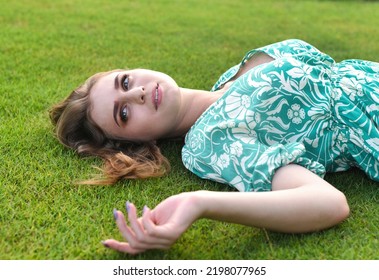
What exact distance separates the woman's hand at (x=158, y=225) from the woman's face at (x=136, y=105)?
0.78 m

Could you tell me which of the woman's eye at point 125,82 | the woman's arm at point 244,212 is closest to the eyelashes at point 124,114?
the woman's eye at point 125,82

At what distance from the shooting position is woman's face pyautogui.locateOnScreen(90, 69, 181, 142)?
99.2 inches

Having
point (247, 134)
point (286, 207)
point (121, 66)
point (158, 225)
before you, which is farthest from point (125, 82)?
point (121, 66)

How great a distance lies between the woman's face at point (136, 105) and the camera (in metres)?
2.52

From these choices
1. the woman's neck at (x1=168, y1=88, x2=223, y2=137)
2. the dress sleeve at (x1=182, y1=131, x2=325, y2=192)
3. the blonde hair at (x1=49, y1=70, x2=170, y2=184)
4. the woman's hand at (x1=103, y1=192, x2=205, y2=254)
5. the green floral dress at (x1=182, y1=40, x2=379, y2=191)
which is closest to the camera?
the woman's hand at (x1=103, y1=192, x2=205, y2=254)

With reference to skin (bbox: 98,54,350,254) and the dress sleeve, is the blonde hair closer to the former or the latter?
the dress sleeve

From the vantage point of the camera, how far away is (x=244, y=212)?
1854 millimetres

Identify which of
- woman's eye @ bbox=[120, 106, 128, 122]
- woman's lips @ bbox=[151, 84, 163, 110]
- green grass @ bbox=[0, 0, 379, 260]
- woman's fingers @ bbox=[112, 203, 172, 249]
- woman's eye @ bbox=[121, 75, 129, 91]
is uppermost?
woman's eye @ bbox=[121, 75, 129, 91]

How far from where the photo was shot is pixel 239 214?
6.08ft

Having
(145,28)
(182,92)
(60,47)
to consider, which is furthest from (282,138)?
(145,28)

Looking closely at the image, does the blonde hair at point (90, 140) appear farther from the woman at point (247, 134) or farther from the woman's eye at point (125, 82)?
the woman's eye at point (125, 82)

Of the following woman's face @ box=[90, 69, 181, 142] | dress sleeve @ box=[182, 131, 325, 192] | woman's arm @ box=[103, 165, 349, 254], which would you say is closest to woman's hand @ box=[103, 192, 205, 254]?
woman's arm @ box=[103, 165, 349, 254]
